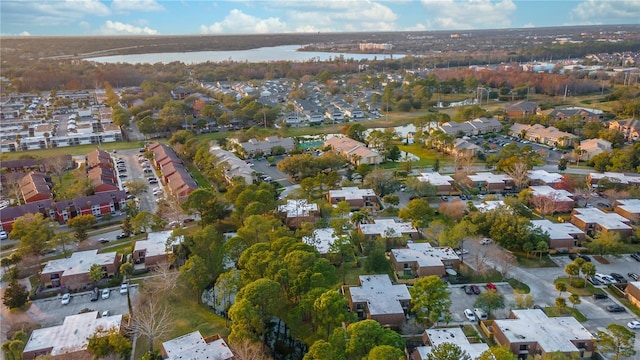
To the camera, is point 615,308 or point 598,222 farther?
point 598,222

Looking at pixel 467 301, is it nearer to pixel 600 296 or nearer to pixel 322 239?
pixel 600 296

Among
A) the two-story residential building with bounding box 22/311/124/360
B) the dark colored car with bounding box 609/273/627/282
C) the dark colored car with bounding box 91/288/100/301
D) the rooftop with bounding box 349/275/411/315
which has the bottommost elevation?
the dark colored car with bounding box 609/273/627/282

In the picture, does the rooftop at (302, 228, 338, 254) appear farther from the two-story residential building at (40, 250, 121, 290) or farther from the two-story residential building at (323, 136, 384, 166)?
the two-story residential building at (323, 136, 384, 166)

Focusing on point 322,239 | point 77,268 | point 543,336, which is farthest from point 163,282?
point 543,336

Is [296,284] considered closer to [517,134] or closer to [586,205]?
[586,205]

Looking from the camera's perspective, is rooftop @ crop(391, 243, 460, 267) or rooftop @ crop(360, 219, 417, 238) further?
rooftop @ crop(360, 219, 417, 238)

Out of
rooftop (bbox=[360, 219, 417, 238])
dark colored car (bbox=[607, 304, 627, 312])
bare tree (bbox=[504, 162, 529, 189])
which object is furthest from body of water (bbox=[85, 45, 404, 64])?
dark colored car (bbox=[607, 304, 627, 312])

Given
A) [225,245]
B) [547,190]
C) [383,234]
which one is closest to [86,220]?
[225,245]
